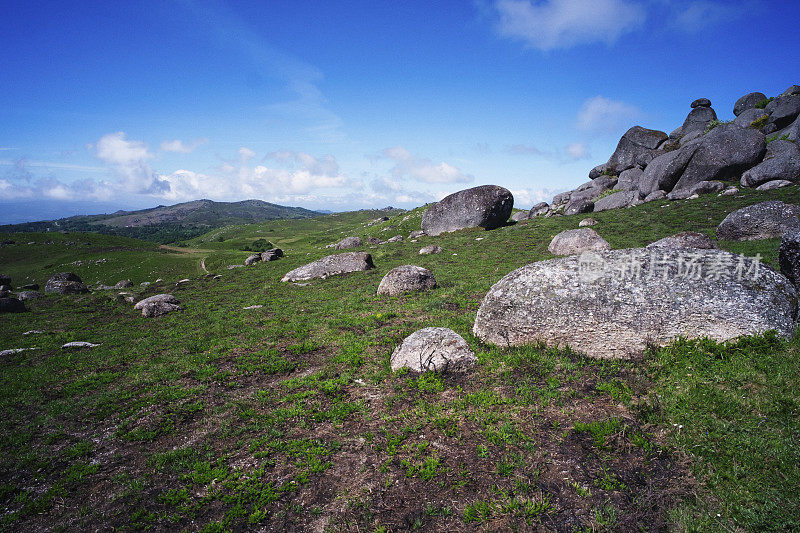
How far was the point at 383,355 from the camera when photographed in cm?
1366

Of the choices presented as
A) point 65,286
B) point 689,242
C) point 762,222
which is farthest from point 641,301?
point 65,286

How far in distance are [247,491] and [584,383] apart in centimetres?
970

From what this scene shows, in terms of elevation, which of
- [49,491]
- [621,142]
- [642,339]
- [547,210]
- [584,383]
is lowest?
[49,491]

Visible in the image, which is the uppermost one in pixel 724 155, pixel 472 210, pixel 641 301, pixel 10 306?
pixel 724 155

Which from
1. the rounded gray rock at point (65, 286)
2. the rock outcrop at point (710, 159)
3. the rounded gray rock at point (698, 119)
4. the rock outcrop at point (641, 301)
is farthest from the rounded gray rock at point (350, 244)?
the rounded gray rock at point (698, 119)

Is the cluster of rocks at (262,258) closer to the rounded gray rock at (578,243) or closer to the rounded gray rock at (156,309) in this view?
the rounded gray rock at (156,309)

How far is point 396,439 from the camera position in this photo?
881cm

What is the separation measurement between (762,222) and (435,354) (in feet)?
91.3

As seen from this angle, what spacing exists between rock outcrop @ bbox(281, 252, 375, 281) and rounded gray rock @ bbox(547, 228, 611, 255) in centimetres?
1788

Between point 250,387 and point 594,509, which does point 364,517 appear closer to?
point 594,509

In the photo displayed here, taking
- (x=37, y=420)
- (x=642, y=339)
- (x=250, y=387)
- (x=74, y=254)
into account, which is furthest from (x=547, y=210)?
(x=74, y=254)

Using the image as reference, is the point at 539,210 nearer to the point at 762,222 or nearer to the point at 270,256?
the point at 762,222

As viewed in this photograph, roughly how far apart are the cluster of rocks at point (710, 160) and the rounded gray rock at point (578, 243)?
2214 cm

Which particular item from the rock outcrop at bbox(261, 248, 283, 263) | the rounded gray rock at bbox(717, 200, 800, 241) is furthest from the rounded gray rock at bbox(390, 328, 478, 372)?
the rock outcrop at bbox(261, 248, 283, 263)
